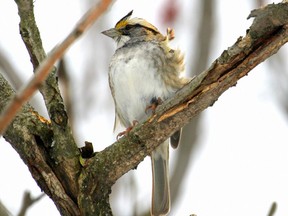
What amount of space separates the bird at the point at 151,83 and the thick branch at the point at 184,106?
114cm

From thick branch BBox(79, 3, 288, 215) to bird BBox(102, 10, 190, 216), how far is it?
1.14m

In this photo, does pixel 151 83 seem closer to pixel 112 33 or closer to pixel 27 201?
pixel 112 33

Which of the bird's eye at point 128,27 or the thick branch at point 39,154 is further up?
the bird's eye at point 128,27

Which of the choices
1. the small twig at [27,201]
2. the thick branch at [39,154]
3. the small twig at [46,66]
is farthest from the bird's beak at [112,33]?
the small twig at [46,66]

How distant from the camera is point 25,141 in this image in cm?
249

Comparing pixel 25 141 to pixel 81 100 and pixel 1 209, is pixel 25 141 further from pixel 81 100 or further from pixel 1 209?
pixel 81 100

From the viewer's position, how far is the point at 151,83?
12.8 feet

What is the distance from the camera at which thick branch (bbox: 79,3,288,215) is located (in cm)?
236

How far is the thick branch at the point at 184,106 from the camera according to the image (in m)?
2.36

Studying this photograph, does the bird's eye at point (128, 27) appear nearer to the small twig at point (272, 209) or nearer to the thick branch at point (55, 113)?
the thick branch at point (55, 113)

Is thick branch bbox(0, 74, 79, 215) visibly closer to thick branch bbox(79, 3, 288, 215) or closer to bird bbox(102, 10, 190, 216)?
thick branch bbox(79, 3, 288, 215)

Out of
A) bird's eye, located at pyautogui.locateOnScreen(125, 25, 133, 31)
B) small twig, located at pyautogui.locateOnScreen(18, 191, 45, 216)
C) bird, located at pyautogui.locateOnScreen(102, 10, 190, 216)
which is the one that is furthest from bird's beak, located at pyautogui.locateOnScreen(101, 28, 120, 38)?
small twig, located at pyautogui.locateOnScreen(18, 191, 45, 216)

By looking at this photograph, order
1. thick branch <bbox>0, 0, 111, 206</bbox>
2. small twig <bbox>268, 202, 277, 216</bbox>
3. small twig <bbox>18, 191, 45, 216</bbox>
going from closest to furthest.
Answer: small twig <bbox>18, 191, 45, 216</bbox>, small twig <bbox>268, 202, 277, 216</bbox>, thick branch <bbox>0, 0, 111, 206</bbox>

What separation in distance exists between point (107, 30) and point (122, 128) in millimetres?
846
